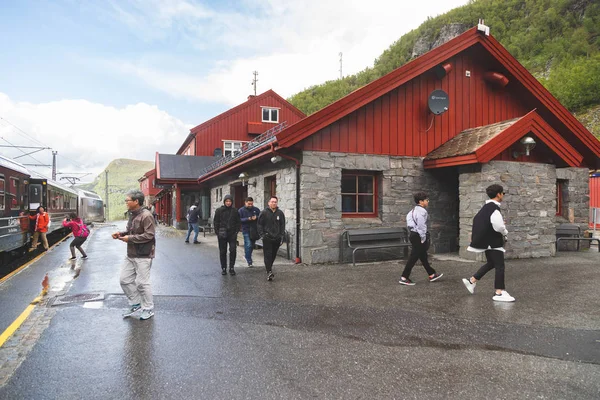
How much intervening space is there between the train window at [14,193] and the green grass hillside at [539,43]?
3408 cm

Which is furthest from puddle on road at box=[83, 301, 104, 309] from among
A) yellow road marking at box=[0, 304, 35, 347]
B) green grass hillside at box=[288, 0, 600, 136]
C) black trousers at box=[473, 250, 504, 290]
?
green grass hillside at box=[288, 0, 600, 136]

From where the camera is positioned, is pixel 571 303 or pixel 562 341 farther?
pixel 571 303

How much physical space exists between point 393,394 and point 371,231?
6823 millimetres

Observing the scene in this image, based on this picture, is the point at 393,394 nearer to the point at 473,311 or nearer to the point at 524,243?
the point at 473,311

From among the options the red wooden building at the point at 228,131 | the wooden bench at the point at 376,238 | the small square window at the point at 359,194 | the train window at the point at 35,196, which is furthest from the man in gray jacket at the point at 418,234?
the red wooden building at the point at 228,131

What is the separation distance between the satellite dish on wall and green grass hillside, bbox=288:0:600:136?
81.2 ft

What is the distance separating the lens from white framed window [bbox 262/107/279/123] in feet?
102

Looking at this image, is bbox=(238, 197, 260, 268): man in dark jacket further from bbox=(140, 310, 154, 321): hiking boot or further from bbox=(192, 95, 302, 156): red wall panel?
bbox=(192, 95, 302, 156): red wall panel

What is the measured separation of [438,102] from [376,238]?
13.6 ft

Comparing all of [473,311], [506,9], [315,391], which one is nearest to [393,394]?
[315,391]

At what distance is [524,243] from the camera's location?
32.5 feet

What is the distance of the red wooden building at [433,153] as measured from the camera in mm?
9516

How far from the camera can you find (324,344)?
425cm

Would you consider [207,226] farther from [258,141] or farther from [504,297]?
[504,297]
